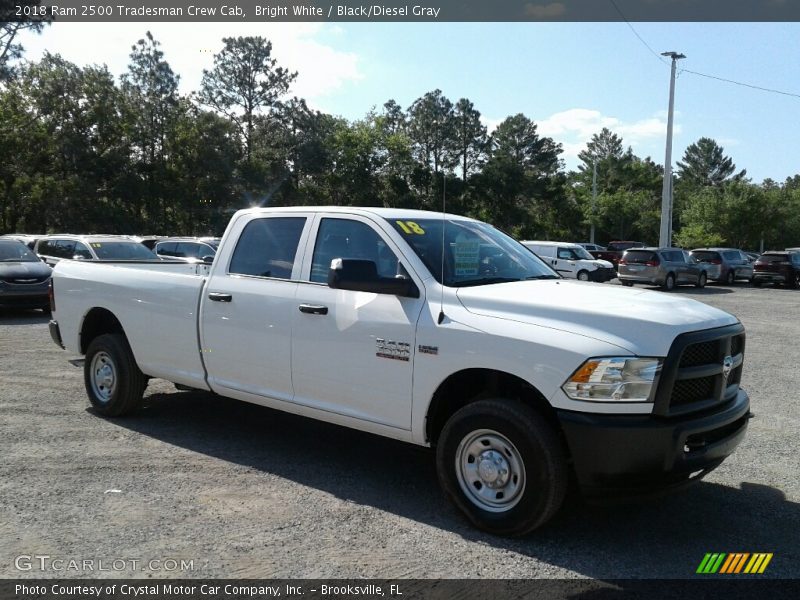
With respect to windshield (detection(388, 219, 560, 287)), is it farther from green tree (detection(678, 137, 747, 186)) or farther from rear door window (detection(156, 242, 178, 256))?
green tree (detection(678, 137, 747, 186))

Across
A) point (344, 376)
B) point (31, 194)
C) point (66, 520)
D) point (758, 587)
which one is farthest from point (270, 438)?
point (31, 194)

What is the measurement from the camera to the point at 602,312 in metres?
3.94

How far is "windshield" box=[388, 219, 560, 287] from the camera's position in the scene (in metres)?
4.69

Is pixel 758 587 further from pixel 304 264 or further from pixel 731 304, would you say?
pixel 731 304

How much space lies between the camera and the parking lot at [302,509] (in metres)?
3.78

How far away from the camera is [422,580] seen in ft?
11.7

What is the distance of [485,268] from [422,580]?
2.18 metres

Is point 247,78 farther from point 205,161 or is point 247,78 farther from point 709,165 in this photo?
point 709,165

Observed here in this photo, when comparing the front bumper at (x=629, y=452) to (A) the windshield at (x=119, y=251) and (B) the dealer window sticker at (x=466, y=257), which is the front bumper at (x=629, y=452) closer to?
(B) the dealer window sticker at (x=466, y=257)

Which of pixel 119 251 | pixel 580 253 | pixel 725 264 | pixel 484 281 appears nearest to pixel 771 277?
pixel 725 264

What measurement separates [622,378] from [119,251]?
1477 centimetres

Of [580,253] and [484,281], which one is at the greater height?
[484,281]

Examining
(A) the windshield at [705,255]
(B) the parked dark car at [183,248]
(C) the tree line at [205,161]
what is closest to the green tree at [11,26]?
(C) the tree line at [205,161]

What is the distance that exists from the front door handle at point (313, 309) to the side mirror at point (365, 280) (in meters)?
0.43
